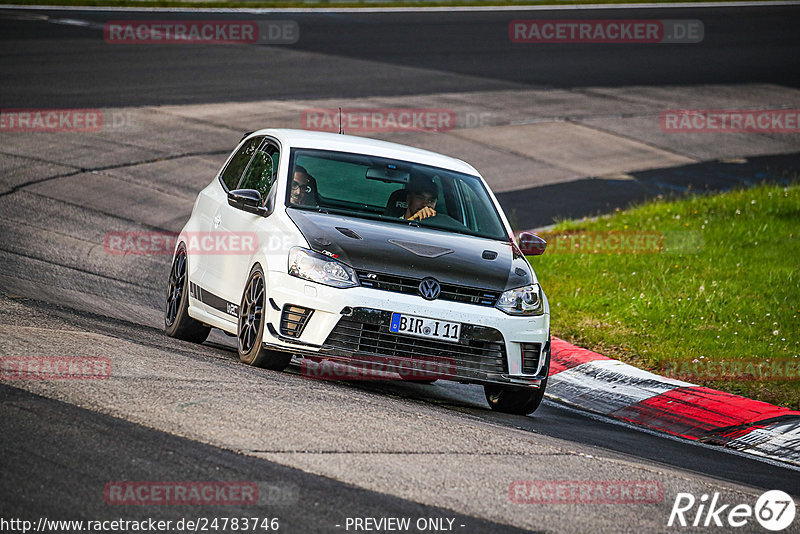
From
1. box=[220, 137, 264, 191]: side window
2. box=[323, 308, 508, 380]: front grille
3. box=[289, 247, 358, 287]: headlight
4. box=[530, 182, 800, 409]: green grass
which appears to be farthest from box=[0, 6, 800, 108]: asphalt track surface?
box=[323, 308, 508, 380]: front grille

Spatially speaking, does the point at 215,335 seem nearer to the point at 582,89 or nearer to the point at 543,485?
the point at 543,485

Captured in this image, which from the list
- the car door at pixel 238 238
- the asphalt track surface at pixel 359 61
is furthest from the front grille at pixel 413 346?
the asphalt track surface at pixel 359 61

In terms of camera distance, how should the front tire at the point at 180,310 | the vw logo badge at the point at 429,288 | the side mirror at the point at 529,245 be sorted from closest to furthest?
the vw logo badge at the point at 429,288 → the side mirror at the point at 529,245 → the front tire at the point at 180,310

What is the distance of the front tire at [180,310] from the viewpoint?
31.2 ft

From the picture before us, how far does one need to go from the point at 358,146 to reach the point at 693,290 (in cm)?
461

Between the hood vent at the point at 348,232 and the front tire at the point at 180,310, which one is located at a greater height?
the hood vent at the point at 348,232

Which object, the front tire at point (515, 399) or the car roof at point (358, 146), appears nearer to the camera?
the front tire at point (515, 399)

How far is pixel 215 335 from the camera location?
11.1 metres

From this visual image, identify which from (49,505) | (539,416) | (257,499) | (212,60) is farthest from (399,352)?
(212,60)

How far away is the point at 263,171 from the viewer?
9.19 meters

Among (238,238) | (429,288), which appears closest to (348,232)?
(429,288)

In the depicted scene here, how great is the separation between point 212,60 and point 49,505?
843 inches

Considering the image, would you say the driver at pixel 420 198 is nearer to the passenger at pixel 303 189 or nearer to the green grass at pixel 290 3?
the passenger at pixel 303 189

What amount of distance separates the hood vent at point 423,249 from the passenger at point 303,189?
880 mm
